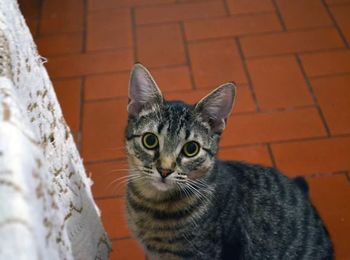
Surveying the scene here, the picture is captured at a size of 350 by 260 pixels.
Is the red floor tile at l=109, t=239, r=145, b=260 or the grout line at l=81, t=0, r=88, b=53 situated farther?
the grout line at l=81, t=0, r=88, b=53

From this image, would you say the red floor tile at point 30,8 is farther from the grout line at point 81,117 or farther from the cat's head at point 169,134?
the cat's head at point 169,134

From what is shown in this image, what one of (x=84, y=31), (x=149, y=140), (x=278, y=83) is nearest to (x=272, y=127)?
(x=278, y=83)

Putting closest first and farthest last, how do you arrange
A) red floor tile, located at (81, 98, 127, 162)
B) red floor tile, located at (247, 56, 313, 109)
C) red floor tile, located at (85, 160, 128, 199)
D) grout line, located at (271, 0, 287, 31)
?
red floor tile, located at (85, 160, 128, 199) < red floor tile, located at (81, 98, 127, 162) < red floor tile, located at (247, 56, 313, 109) < grout line, located at (271, 0, 287, 31)

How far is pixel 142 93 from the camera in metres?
1.15

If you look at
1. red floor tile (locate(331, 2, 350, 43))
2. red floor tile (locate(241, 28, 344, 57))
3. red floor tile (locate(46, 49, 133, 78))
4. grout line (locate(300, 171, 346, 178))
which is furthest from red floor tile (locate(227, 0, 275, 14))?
grout line (locate(300, 171, 346, 178))

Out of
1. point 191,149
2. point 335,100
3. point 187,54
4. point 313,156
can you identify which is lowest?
point 313,156

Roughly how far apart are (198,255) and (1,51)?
74cm

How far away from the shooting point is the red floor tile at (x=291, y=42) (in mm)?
2166

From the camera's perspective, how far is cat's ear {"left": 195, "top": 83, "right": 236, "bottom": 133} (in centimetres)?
110

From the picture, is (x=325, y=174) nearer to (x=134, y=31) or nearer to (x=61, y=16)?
(x=134, y=31)

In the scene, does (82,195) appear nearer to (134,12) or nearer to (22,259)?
(22,259)

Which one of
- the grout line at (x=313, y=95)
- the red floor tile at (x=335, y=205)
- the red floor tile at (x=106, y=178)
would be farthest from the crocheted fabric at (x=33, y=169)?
the grout line at (x=313, y=95)

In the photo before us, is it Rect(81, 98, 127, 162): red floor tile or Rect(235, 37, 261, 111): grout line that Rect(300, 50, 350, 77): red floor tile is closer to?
Rect(235, 37, 261, 111): grout line

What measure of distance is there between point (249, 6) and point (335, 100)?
0.77 metres
